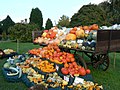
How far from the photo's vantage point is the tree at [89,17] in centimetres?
2136

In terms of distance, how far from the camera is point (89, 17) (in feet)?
70.7

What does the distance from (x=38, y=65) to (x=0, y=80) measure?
1.00 metres

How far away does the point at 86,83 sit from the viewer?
5750mm

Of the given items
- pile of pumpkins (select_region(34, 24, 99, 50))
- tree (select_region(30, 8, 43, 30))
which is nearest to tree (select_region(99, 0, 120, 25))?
tree (select_region(30, 8, 43, 30))

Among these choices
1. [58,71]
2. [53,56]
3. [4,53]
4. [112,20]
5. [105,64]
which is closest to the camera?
[58,71]

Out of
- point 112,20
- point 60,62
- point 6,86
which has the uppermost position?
point 112,20

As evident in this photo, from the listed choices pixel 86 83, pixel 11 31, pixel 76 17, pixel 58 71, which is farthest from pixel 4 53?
pixel 76 17

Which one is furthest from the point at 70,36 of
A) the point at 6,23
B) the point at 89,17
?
the point at 6,23

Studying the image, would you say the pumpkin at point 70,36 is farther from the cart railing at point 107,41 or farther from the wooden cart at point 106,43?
the cart railing at point 107,41

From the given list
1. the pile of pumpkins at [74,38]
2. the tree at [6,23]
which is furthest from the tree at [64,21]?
the pile of pumpkins at [74,38]

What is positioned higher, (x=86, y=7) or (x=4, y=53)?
(x=86, y=7)

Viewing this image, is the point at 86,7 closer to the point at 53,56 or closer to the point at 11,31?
the point at 11,31

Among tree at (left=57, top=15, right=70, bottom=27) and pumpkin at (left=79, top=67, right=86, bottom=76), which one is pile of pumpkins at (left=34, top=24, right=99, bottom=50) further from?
tree at (left=57, top=15, right=70, bottom=27)

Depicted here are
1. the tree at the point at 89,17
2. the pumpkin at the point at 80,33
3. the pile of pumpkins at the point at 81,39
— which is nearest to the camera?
the pile of pumpkins at the point at 81,39
